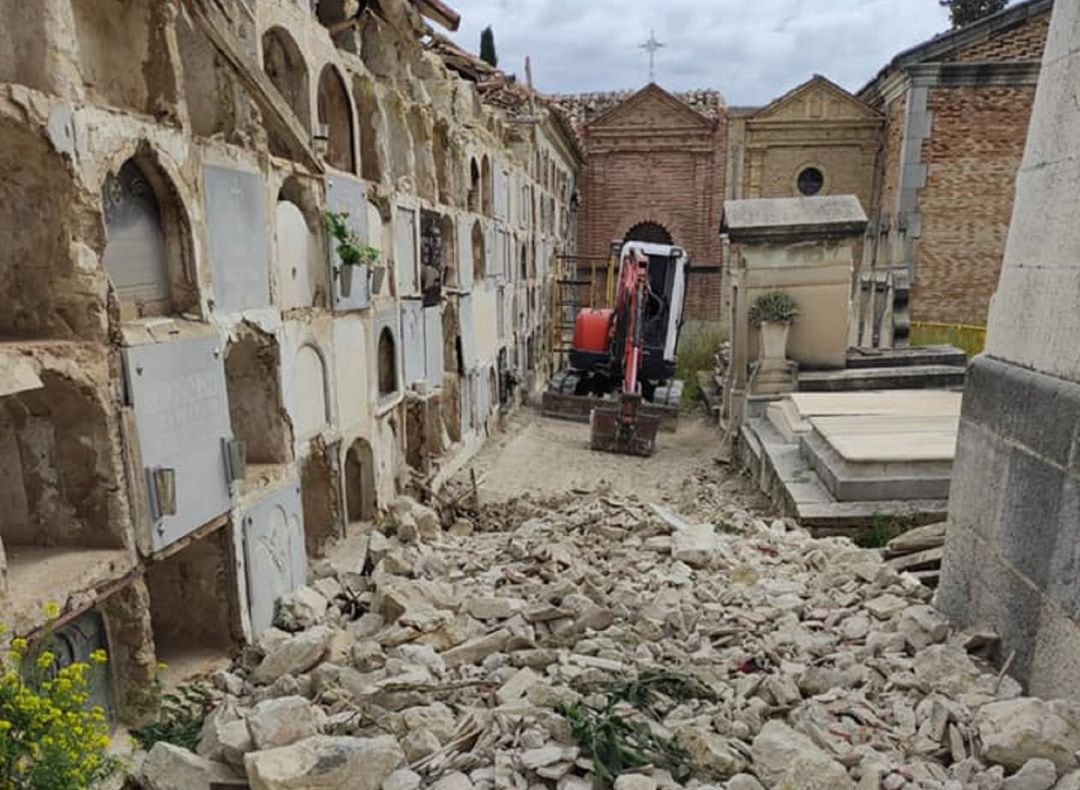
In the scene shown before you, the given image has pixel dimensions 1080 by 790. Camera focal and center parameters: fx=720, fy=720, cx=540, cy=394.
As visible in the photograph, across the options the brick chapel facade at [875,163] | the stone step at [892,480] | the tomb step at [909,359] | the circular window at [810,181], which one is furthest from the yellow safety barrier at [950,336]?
the stone step at [892,480]

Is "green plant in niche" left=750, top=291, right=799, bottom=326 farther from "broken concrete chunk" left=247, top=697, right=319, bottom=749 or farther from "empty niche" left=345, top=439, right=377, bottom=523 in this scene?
"broken concrete chunk" left=247, top=697, right=319, bottom=749

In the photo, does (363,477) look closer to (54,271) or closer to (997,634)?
(54,271)

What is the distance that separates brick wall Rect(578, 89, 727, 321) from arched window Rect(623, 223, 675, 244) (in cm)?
20

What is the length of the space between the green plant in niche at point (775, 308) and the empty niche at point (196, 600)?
8182mm

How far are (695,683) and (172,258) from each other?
3396mm

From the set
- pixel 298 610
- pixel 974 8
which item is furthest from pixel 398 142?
pixel 974 8

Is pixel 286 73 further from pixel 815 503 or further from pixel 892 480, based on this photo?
pixel 892 480

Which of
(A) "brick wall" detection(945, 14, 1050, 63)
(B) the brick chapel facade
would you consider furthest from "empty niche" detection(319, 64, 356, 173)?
(A) "brick wall" detection(945, 14, 1050, 63)

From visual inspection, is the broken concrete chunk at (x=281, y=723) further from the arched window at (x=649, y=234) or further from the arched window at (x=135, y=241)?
the arched window at (x=649, y=234)

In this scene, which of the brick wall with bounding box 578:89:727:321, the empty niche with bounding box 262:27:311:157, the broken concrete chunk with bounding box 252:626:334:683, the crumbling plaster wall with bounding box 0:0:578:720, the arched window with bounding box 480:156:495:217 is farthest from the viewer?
the brick wall with bounding box 578:89:727:321

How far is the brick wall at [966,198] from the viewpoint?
53.6 ft

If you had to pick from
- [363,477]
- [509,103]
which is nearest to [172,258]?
[363,477]

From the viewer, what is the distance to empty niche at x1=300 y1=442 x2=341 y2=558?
19.2 feet

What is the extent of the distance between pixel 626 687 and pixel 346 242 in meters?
4.14
